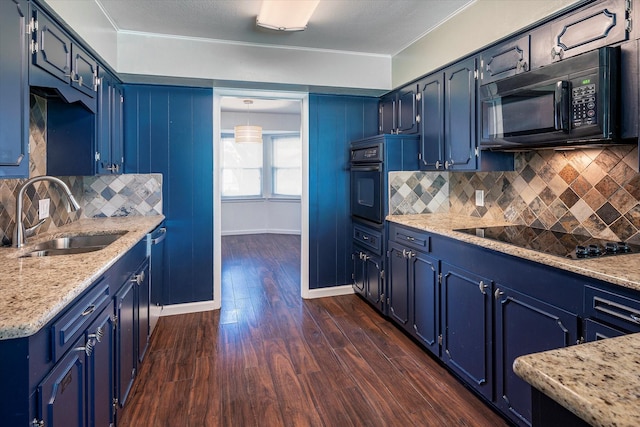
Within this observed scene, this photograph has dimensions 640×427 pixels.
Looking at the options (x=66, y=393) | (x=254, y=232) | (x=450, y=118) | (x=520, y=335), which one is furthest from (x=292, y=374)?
(x=254, y=232)

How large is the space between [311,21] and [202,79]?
1060 mm

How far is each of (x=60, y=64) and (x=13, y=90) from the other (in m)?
0.53

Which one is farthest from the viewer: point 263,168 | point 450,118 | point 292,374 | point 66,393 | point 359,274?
point 263,168

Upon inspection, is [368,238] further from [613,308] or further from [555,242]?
[613,308]

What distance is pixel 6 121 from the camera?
1523 mm

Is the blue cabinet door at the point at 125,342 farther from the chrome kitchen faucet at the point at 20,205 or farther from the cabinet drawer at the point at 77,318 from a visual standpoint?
the chrome kitchen faucet at the point at 20,205

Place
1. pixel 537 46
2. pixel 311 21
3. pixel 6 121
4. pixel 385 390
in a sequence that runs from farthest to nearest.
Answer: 1. pixel 311 21
2. pixel 385 390
3. pixel 537 46
4. pixel 6 121

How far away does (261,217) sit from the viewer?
8359 mm

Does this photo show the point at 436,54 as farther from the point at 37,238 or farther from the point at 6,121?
the point at 37,238

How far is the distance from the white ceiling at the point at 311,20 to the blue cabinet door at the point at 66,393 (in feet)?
7.66

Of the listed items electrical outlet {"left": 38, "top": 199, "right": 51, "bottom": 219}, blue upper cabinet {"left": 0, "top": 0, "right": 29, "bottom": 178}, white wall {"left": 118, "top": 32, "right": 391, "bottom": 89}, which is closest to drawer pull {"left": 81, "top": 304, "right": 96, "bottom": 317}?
blue upper cabinet {"left": 0, "top": 0, "right": 29, "bottom": 178}

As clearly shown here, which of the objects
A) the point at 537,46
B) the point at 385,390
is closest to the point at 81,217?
the point at 385,390

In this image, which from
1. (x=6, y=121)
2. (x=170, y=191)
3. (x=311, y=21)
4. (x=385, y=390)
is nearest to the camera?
(x=6, y=121)

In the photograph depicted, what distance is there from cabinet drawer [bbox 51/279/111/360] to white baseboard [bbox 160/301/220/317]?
79.0 inches
